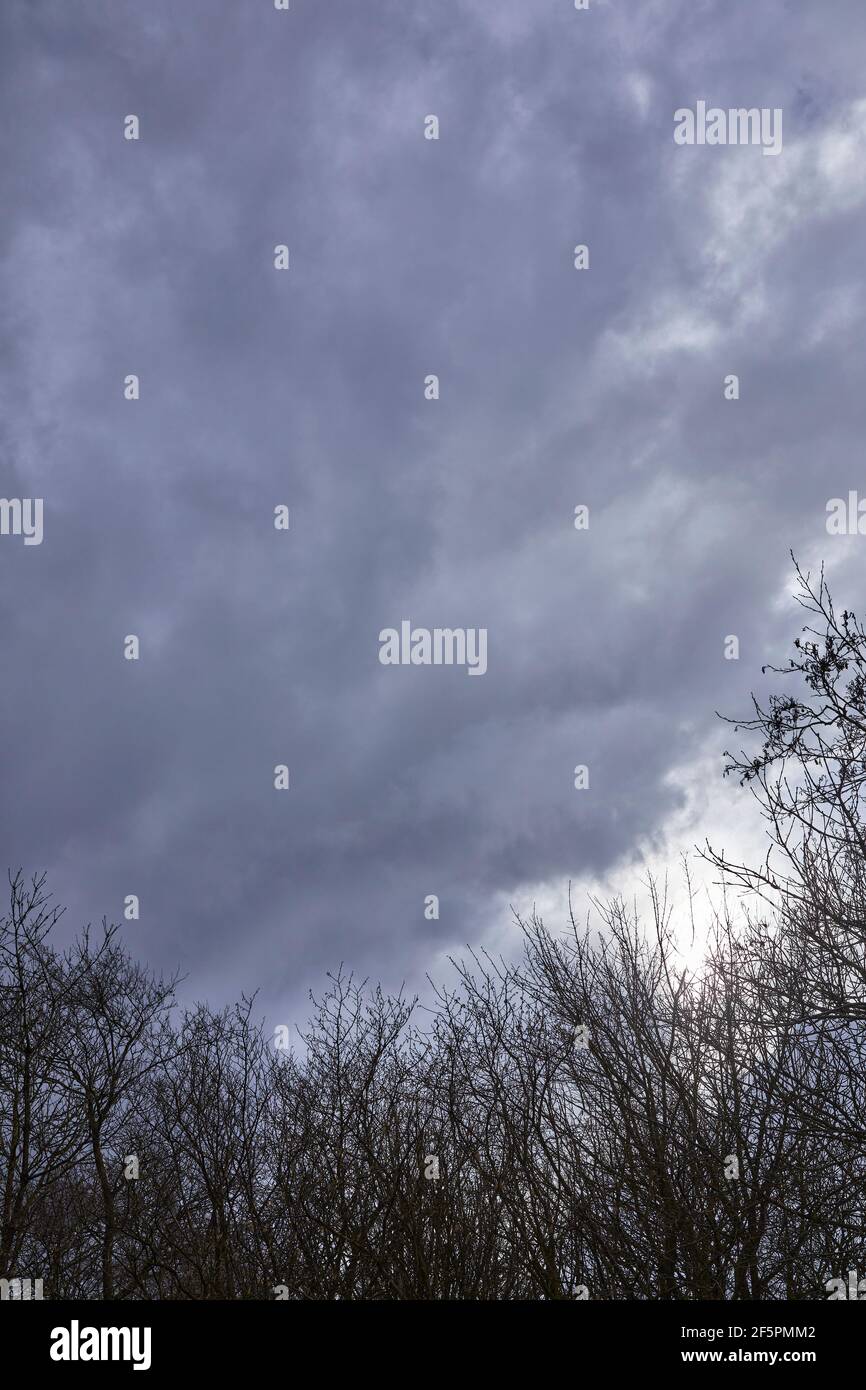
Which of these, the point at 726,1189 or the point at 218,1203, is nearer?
the point at 726,1189

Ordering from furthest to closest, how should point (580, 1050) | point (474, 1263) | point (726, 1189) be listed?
point (580, 1050)
point (726, 1189)
point (474, 1263)

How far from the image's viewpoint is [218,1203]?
47.2 ft

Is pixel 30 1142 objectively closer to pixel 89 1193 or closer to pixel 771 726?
pixel 89 1193

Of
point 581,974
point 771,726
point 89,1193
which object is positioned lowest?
point 89,1193

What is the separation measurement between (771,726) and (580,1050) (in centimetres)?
640

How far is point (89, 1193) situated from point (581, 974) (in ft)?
41.2
